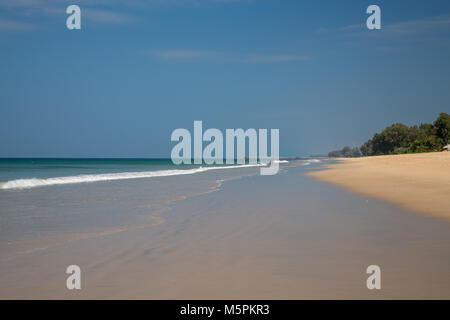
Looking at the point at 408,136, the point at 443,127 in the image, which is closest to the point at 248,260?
the point at 443,127

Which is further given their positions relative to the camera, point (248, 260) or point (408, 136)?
point (408, 136)

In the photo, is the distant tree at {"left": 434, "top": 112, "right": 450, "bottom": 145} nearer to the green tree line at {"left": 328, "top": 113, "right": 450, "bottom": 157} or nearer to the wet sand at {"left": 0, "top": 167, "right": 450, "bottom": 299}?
Result: the green tree line at {"left": 328, "top": 113, "right": 450, "bottom": 157}

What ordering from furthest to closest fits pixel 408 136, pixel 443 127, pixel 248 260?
pixel 408 136
pixel 443 127
pixel 248 260

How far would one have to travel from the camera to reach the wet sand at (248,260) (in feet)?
12.7

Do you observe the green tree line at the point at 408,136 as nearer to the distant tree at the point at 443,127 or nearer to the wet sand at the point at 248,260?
the distant tree at the point at 443,127

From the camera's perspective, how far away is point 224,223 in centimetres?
791

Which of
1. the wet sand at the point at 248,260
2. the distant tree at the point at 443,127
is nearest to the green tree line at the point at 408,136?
the distant tree at the point at 443,127

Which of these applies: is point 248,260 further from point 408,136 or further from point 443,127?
point 408,136

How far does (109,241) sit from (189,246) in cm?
150

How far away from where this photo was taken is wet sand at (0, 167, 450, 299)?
12.7 ft

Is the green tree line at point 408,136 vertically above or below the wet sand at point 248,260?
above

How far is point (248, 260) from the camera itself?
197 inches
